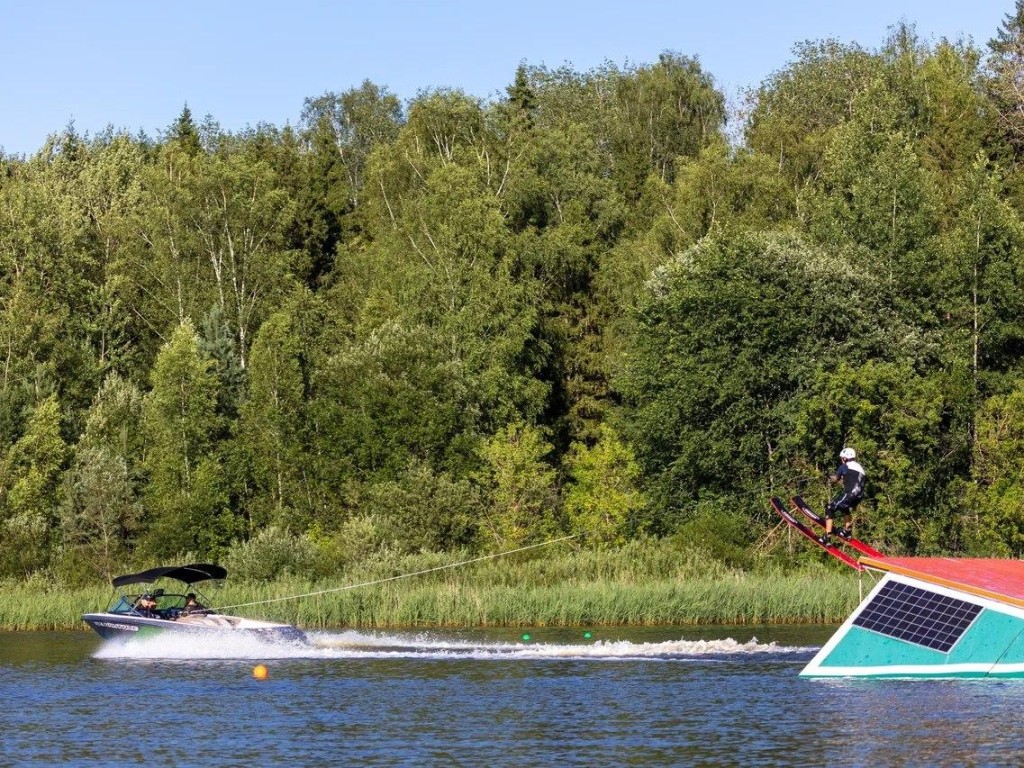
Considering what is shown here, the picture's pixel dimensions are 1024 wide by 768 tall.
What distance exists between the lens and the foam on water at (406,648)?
42156 mm

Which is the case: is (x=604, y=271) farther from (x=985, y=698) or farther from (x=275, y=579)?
(x=985, y=698)

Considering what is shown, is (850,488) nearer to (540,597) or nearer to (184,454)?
(540,597)

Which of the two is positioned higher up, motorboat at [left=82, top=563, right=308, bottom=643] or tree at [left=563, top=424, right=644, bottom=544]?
tree at [left=563, top=424, right=644, bottom=544]

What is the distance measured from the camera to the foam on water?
42.2 m

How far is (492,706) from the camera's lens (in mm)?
35000

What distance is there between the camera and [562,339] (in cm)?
9694

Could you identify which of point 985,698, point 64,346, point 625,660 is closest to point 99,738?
point 625,660

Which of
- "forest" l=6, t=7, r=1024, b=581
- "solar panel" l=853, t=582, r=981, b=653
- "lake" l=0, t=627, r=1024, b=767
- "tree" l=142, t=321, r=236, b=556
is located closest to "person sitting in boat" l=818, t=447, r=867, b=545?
"solar panel" l=853, t=582, r=981, b=653

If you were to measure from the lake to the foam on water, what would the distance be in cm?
7

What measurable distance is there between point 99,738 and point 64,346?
6385 cm

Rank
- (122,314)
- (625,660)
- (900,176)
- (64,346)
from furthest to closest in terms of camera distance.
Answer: (122,314) → (64,346) → (900,176) → (625,660)

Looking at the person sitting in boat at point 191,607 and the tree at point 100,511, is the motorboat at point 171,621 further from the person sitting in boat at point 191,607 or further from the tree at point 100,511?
the tree at point 100,511

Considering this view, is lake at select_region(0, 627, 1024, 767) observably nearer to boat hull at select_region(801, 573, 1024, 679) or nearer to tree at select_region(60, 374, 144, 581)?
boat hull at select_region(801, 573, 1024, 679)

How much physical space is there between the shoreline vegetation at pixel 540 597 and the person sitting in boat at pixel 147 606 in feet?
13.2
